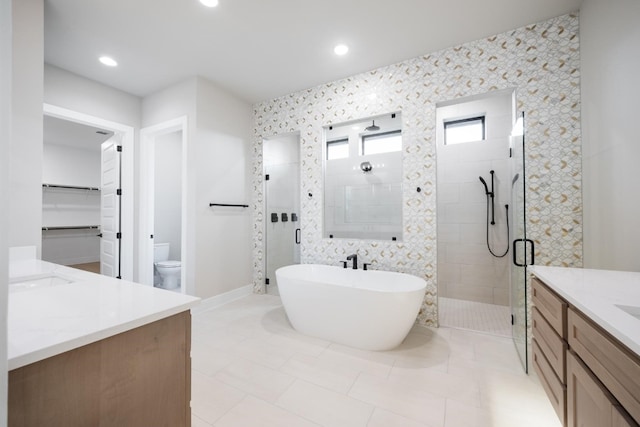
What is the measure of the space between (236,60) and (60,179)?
563cm

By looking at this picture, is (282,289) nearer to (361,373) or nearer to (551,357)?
(361,373)

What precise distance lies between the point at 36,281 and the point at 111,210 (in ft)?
8.20

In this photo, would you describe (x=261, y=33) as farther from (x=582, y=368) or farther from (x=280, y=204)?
(x=582, y=368)

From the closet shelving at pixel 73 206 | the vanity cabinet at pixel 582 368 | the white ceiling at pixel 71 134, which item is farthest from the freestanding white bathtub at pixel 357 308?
the closet shelving at pixel 73 206

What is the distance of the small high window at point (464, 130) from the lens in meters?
3.62

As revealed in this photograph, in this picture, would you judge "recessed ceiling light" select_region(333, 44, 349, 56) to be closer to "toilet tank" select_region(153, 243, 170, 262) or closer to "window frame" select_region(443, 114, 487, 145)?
"window frame" select_region(443, 114, 487, 145)

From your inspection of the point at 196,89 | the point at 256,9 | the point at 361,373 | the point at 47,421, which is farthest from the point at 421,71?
the point at 47,421

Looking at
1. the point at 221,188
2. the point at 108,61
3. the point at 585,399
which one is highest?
the point at 108,61

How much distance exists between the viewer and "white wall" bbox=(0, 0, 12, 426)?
480 millimetres

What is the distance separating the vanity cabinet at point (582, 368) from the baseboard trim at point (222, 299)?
3.09 m

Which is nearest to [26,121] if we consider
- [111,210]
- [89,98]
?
[89,98]

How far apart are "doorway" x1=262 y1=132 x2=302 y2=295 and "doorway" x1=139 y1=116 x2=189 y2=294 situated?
3.72 ft

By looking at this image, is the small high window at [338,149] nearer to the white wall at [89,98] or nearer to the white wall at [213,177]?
the white wall at [213,177]

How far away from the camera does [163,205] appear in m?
4.68
